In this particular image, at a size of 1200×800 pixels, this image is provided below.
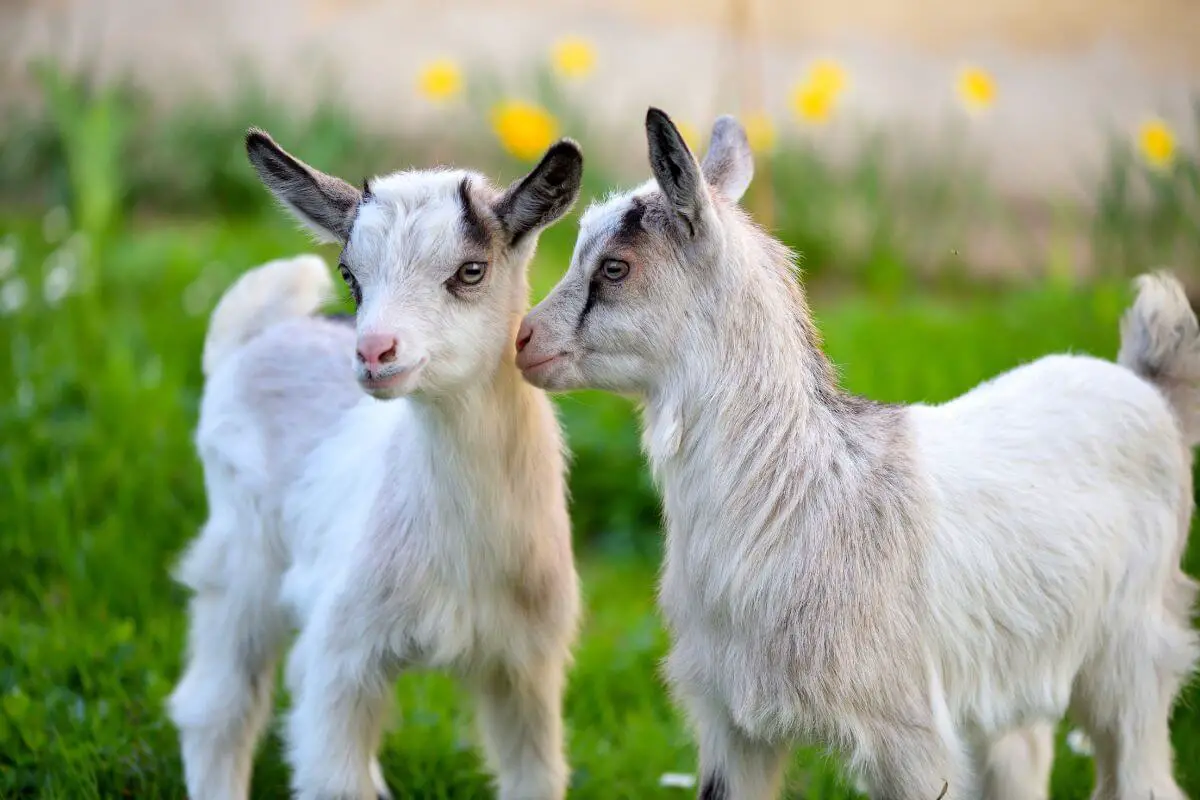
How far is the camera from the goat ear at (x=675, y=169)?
3.04m

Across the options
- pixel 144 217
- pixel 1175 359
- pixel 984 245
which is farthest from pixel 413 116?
pixel 1175 359

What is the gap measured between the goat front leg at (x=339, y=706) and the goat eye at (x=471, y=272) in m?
0.84

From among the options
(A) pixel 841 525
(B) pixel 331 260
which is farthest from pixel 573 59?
(A) pixel 841 525

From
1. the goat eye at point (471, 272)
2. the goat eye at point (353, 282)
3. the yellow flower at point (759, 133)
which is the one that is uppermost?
the goat eye at point (471, 272)

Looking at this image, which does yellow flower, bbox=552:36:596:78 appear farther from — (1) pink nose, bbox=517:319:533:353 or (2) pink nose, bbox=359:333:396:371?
(2) pink nose, bbox=359:333:396:371

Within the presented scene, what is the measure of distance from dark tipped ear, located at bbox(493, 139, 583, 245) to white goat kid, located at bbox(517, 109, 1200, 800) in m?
0.19

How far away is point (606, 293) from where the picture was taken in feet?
10.7

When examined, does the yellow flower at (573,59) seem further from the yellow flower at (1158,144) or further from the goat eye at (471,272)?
the goat eye at (471,272)

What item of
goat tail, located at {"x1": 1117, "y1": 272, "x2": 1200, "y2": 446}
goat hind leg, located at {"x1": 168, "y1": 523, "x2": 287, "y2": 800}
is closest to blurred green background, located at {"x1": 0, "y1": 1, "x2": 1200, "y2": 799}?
goat hind leg, located at {"x1": 168, "y1": 523, "x2": 287, "y2": 800}

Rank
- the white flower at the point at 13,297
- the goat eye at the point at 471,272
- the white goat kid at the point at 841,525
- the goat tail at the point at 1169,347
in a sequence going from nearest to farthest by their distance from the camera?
the white goat kid at the point at 841,525, the goat eye at the point at 471,272, the goat tail at the point at 1169,347, the white flower at the point at 13,297

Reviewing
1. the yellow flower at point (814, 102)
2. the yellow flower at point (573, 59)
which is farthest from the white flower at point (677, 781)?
the yellow flower at point (573, 59)

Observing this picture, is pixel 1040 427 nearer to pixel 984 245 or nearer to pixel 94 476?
pixel 94 476

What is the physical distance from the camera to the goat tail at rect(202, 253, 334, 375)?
4539mm

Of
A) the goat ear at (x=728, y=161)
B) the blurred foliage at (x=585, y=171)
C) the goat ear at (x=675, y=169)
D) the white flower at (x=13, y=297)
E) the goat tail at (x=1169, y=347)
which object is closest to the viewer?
the goat ear at (x=675, y=169)
